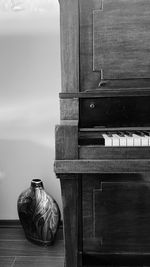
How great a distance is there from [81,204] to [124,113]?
0.48 m

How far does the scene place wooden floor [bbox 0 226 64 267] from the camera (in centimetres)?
168

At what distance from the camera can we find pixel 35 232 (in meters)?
1.88

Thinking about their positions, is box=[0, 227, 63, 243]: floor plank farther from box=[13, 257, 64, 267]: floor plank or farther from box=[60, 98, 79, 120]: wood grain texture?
box=[60, 98, 79, 120]: wood grain texture

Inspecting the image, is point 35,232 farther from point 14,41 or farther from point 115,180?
point 14,41

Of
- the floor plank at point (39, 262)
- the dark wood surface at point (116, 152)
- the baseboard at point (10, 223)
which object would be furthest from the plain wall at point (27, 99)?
the dark wood surface at point (116, 152)

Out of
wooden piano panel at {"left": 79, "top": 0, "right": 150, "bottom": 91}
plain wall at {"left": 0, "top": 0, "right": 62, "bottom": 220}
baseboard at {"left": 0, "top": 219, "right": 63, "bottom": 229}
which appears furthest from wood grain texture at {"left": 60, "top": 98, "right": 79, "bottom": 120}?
baseboard at {"left": 0, "top": 219, "right": 63, "bottom": 229}

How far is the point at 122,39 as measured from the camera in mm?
1277

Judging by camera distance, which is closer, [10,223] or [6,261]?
[6,261]

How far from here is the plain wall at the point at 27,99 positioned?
6.44ft

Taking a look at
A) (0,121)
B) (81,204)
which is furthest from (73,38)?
(0,121)

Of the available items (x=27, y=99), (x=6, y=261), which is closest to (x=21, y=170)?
(x=27, y=99)

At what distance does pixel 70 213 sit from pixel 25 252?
0.74m

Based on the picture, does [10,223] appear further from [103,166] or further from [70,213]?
[103,166]

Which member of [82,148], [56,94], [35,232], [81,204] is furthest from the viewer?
[56,94]
